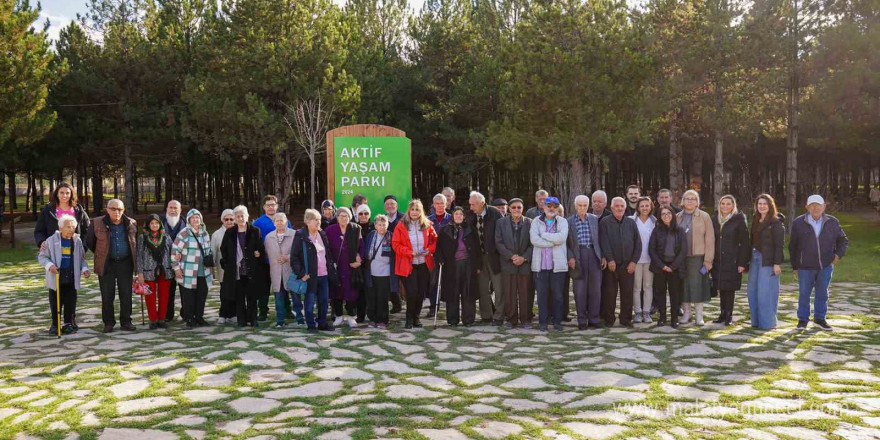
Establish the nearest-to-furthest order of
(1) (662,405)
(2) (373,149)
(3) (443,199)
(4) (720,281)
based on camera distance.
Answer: (1) (662,405) < (4) (720,281) < (3) (443,199) < (2) (373,149)

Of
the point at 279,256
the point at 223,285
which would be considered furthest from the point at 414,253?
the point at 223,285

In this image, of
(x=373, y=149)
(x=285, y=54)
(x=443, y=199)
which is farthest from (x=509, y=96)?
(x=443, y=199)

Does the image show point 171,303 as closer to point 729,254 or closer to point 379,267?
point 379,267

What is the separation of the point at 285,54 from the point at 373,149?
582 inches

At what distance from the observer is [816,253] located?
27.6 ft

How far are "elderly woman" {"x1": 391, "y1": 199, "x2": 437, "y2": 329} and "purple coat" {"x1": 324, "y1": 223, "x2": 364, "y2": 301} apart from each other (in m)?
0.58

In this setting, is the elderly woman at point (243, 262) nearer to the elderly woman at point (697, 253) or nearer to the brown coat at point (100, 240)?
the brown coat at point (100, 240)

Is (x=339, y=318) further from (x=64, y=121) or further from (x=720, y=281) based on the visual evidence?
(x=64, y=121)

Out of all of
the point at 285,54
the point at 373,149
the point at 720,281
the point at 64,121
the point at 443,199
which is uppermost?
the point at 285,54

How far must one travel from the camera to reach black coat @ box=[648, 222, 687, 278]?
8641mm

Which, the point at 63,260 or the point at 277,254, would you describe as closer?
the point at 63,260

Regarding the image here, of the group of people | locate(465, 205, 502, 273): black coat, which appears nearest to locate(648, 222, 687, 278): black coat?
the group of people

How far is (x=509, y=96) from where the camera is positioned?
2508 cm

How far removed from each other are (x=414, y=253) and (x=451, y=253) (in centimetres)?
48
